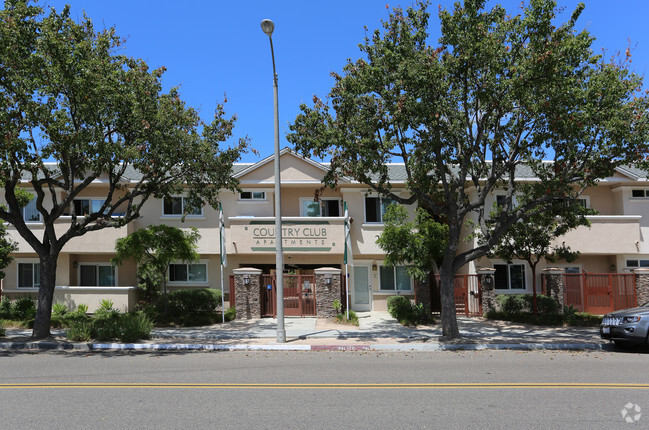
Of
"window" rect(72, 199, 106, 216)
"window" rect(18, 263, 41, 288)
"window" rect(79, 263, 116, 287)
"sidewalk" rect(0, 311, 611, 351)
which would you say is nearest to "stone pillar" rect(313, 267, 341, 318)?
"sidewalk" rect(0, 311, 611, 351)

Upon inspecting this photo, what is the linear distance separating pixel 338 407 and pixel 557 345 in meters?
9.16

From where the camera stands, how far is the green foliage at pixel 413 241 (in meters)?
19.2

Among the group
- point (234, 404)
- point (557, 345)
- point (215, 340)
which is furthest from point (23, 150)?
point (557, 345)

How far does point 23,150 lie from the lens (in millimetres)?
12984

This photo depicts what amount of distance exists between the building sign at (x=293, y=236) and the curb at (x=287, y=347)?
8447 mm

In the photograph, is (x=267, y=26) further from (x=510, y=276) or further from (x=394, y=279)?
(x=510, y=276)

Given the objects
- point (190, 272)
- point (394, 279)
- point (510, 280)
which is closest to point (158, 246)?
point (190, 272)

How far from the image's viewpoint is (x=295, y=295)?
21062 millimetres

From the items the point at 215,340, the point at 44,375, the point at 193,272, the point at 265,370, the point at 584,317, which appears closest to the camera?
the point at 44,375

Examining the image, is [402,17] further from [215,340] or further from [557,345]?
[215,340]

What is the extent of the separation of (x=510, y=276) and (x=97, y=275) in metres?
18.8

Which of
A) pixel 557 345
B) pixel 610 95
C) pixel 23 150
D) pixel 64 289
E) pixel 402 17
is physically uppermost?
pixel 402 17

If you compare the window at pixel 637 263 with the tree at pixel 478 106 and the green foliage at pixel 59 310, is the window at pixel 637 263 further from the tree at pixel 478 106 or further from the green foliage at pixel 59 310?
the green foliage at pixel 59 310

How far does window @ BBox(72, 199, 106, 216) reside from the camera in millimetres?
23500
